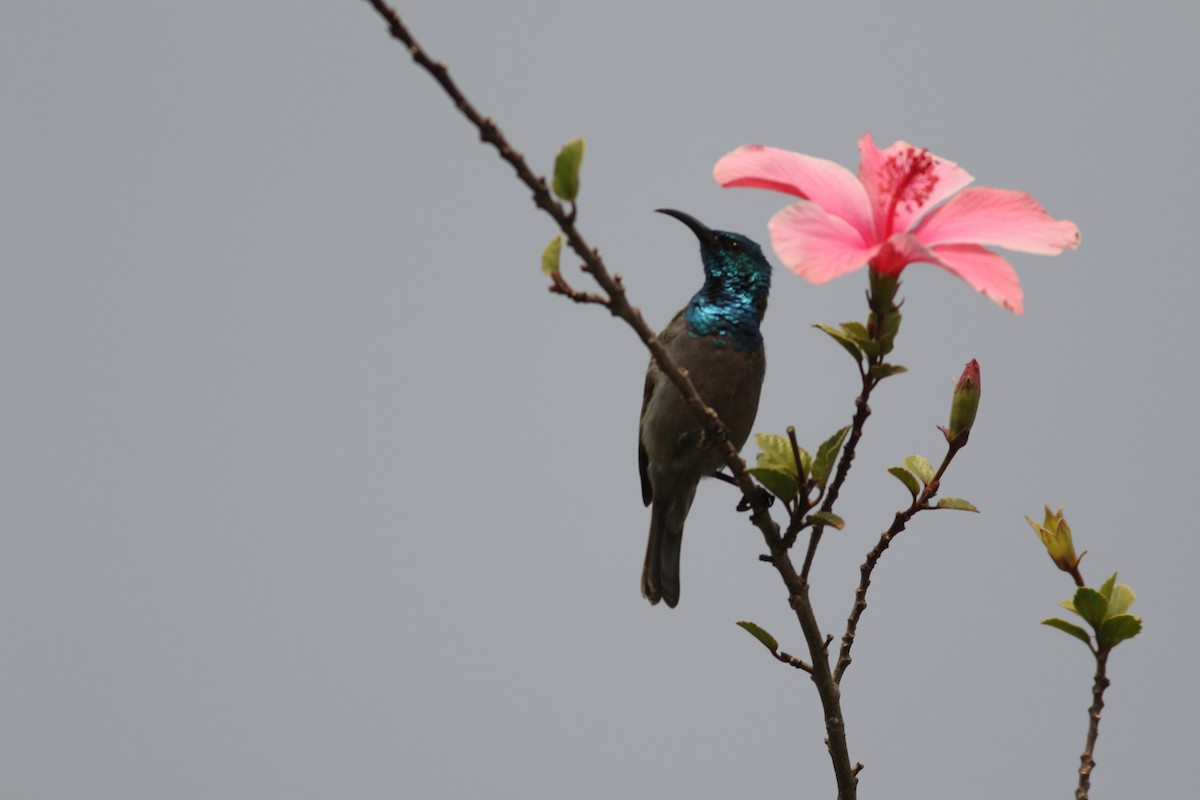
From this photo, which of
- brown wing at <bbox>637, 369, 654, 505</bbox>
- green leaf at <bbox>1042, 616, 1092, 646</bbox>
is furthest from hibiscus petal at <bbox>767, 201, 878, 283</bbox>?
brown wing at <bbox>637, 369, 654, 505</bbox>

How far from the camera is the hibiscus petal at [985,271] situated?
1.77m

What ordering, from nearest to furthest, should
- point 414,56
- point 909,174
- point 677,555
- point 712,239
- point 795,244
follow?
point 414,56
point 795,244
point 909,174
point 712,239
point 677,555

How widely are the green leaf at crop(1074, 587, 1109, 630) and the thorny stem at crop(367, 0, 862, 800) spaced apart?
463 millimetres

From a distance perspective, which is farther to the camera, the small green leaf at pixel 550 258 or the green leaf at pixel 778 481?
the green leaf at pixel 778 481

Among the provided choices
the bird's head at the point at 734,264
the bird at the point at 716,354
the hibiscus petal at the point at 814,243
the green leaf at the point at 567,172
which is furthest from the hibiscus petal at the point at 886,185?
the bird's head at the point at 734,264

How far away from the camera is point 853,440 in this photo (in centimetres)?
221

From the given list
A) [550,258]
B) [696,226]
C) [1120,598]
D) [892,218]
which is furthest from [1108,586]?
[696,226]

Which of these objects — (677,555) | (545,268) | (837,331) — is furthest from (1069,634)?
(677,555)

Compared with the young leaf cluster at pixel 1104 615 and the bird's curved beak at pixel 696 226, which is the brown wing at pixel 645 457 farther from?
the young leaf cluster at pixel 1104 615

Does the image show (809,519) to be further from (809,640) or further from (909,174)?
(909,174)

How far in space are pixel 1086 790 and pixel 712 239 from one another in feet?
7.67

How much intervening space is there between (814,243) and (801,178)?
191 mm

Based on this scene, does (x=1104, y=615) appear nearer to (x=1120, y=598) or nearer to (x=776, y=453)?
(x=1120, y=598)

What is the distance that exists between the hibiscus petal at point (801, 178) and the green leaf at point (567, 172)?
27 cm
